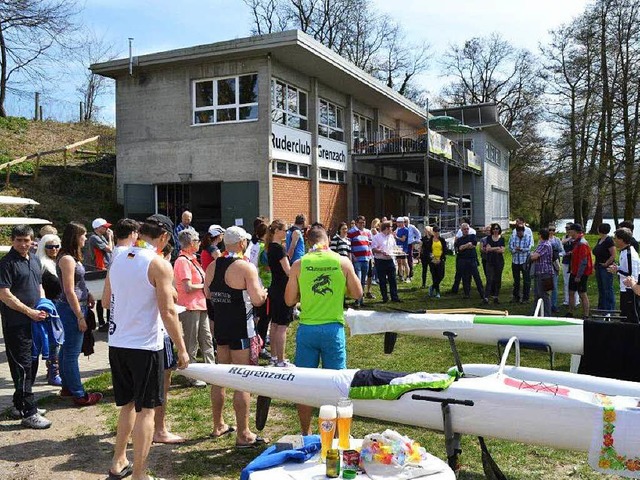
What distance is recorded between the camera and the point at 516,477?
164 inches

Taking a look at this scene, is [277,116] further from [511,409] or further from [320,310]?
[511,409]

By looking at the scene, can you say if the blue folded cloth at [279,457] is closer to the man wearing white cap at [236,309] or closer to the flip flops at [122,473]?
the flip flops at [122,473]

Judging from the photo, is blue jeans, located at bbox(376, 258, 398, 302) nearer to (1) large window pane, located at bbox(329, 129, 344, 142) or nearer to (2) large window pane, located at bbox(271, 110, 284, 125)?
(2) large window pane, located at bbox(271, 110, 284, 125)

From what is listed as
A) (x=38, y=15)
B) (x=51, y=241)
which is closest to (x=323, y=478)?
(x=51, y=241)

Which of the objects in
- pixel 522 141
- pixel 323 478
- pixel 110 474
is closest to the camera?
pixel 323 478

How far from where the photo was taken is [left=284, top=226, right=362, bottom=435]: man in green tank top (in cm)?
457

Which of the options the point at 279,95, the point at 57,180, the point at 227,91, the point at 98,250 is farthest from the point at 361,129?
the point at 98,250

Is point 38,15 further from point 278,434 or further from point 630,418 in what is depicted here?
point 630,418

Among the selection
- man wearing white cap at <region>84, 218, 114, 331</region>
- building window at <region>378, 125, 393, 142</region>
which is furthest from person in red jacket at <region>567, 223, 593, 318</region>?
building window at <region>378, 125, 393, 142</region>

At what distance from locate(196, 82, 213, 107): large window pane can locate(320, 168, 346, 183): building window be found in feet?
16.4

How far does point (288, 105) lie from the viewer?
19328 millimetres

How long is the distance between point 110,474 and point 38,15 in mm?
28152

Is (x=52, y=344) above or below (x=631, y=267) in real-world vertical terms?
below

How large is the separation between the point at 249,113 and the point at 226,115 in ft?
2.70
